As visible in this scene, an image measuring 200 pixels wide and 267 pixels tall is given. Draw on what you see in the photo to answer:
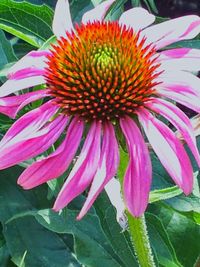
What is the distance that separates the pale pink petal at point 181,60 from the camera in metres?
1.00

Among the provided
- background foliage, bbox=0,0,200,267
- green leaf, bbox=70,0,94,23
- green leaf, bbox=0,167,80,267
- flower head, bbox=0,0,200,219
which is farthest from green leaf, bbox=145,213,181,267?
green leaf, bbox=70,0,94,23

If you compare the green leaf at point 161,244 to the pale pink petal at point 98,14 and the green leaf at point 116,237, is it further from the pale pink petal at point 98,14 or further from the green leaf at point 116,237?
the pale pink petal at point 98,14

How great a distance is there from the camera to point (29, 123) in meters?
0.98

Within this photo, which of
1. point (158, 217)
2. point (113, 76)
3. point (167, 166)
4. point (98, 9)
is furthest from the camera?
point (158, 217)

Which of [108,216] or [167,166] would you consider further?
[108,216]

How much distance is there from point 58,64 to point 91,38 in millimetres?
58

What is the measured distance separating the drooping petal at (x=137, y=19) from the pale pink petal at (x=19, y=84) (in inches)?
6.7

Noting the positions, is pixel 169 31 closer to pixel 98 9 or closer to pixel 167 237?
pixel 98 9

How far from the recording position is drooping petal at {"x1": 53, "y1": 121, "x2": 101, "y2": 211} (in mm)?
863

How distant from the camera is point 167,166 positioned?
88 cm

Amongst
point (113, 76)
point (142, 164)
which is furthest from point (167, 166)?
point (113, 76)

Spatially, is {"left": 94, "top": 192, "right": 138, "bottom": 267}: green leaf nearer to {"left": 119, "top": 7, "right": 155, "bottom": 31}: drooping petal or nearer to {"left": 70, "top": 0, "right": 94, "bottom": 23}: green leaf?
{"left": 119, "top": 7, "right": 155, "bottom": 31}: drooping petal

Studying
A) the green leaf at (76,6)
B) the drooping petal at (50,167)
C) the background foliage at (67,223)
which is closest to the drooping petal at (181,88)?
the drooping petal at (50,167)

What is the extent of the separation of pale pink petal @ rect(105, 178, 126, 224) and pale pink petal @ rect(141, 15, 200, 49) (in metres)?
0.20
